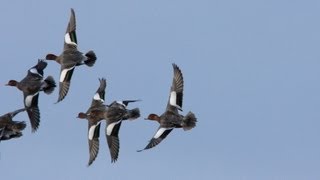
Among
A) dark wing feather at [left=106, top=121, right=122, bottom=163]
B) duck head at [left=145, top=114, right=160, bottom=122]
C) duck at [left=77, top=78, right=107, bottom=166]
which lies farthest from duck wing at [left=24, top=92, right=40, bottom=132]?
duck head at [left=145, top=114, right=160, bottom=122]

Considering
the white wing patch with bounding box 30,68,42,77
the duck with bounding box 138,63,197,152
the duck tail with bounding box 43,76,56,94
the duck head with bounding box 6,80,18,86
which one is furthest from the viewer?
the duck head with bounding box 6,80,18,86

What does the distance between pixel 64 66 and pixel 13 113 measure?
2.64 metres

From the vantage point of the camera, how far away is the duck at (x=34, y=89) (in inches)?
1661

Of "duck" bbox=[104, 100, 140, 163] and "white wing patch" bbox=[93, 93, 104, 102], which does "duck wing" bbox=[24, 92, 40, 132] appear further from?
"duck" bbox=[104, 100, 140, 163]

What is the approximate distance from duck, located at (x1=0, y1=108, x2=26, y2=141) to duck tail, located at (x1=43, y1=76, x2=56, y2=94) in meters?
1.69

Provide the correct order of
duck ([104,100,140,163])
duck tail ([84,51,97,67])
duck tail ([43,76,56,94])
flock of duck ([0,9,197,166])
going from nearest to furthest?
flock of duck ([0,9,197,166])
duck ([104,100,140,163])
duck tail ([84,51,97,67])
duck tail ([43,76,56,94])

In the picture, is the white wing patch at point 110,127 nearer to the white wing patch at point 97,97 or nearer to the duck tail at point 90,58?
the white wing patch at point 97,97

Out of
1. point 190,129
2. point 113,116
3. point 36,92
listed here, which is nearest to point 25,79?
point 36,92

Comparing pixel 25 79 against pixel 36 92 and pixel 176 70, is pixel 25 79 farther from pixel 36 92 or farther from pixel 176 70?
pixel 176 70

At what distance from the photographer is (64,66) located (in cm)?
4278

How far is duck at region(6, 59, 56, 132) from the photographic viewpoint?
42188mm

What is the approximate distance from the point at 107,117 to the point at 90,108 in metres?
1.32

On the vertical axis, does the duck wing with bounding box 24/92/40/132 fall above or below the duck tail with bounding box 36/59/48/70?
below

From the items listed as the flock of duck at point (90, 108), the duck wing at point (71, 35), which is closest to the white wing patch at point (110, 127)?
the flock of duck at point (90, 108)
